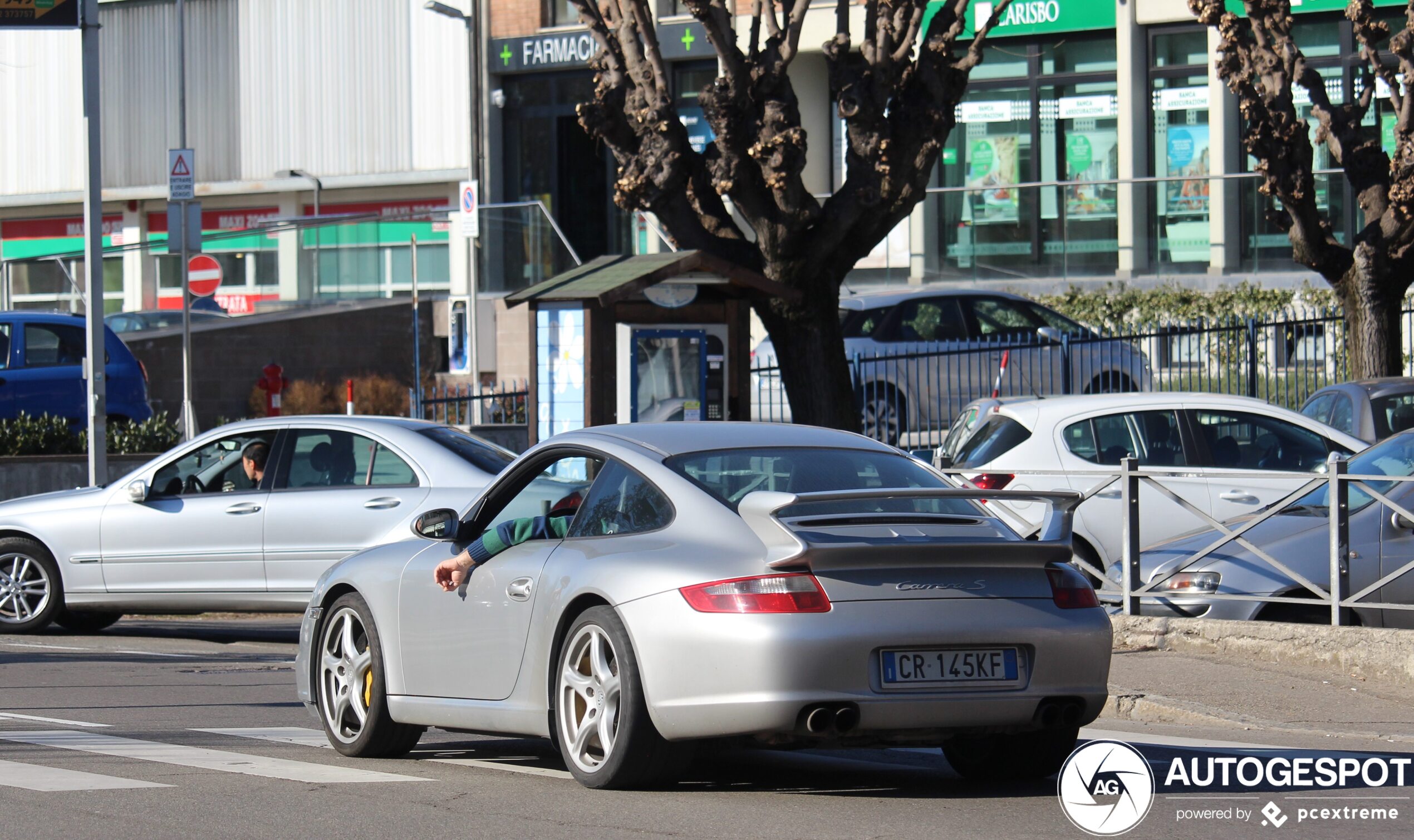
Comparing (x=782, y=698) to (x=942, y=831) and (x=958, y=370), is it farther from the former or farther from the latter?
(x=958, y=370)

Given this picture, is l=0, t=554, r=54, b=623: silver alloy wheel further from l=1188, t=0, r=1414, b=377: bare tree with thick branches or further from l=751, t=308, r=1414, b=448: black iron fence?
l=1188, t=0, r=1414, b=377: bare tree with thick branches

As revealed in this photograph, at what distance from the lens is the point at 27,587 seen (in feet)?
42.9

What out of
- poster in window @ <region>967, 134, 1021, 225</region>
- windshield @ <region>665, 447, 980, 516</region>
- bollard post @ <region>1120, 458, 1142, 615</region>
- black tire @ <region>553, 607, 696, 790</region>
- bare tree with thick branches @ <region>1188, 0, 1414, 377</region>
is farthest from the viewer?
poster in window @ <region>967, 134, 1021, 225</region>

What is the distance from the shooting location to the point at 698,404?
16281mm

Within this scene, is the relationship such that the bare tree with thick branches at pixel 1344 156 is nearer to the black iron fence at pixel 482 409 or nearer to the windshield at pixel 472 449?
the black iron fence at pixel 482 409

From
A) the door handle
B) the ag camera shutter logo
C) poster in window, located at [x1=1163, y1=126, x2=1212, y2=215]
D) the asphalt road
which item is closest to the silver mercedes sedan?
the asphalt road

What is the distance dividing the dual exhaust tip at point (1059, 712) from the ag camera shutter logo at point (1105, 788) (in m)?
0.25

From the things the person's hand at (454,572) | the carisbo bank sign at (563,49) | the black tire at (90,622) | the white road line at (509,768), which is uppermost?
the carisbo bank sign at (563,49)

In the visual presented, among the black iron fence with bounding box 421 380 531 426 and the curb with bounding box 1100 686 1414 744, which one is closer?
the curb with bounding box 1100 686 1414 744

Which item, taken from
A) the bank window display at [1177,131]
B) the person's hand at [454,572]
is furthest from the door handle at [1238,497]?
the bank window display at [1177,131]

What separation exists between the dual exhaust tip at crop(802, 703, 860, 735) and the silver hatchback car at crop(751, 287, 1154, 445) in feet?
41.7

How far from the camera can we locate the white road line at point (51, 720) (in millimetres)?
8552

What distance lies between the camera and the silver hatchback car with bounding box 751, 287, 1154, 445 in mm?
19531

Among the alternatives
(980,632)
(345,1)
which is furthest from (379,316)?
(980,632)
